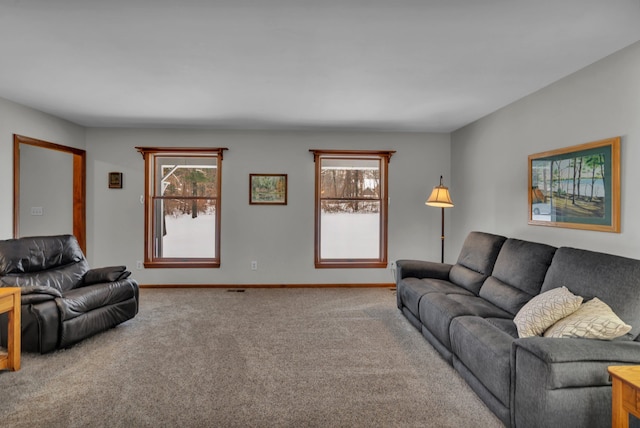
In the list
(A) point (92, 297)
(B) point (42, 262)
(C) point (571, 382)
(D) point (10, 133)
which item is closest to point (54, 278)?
(B) point (42, 262)

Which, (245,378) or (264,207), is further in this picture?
(264,207)

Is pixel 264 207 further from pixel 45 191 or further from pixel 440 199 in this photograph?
pixel 45 191

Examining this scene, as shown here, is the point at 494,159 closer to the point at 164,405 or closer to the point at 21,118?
the point at 164,405

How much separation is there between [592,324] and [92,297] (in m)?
3.98

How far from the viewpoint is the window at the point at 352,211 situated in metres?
5.47

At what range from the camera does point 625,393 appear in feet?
4.92

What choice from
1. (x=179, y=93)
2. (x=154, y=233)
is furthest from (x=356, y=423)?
(x=154, y=233)

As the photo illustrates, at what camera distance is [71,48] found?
2.57 m

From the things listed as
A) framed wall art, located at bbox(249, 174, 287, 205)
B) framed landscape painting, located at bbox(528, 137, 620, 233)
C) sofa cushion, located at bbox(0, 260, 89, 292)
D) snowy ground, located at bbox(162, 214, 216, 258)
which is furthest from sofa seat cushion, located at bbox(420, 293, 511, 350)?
sofa cushion, located at bbox(0, 260, 89, 292)

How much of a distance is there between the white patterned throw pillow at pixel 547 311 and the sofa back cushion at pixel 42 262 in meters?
4.22

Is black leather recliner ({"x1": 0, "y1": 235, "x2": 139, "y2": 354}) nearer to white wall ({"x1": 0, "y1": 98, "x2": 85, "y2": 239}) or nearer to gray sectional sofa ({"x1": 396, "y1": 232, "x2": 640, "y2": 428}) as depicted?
white wall ({"x1": 0, "y1": 98, "x2": 85, "y2": 239})

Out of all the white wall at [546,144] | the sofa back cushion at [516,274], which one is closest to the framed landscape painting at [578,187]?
the white wall at [546,144]

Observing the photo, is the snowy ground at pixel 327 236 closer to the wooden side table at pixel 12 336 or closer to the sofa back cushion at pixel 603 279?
the wooden side table at pixel 12 336

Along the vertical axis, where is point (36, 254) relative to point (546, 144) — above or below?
below
